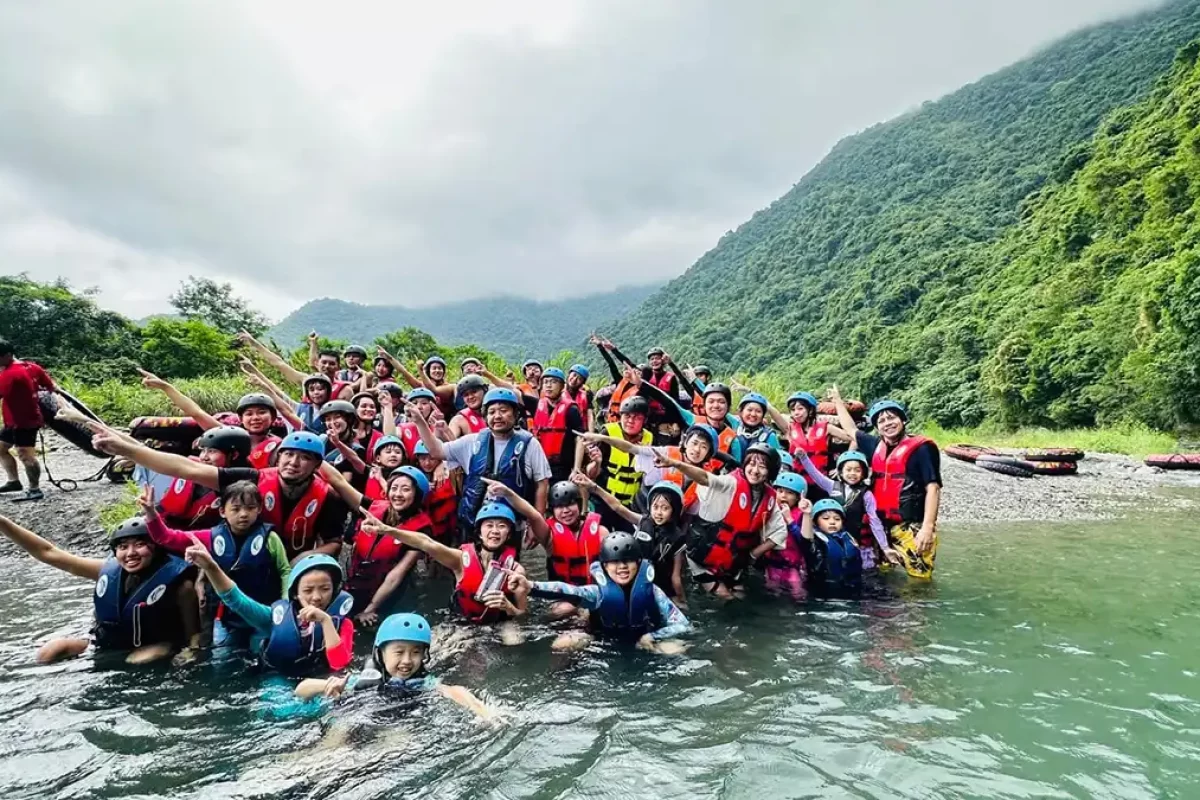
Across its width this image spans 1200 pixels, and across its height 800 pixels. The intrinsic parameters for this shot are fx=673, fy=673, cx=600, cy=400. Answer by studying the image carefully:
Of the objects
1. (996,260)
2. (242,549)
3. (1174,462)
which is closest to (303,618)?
(242,549)

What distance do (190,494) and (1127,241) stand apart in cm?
5540

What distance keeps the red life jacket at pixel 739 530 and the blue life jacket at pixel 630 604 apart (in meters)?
1.55

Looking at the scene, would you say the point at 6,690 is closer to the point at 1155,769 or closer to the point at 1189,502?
the point at 1155,769

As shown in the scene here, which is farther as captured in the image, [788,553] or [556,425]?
[556,425]

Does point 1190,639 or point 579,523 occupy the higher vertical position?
point 579,523

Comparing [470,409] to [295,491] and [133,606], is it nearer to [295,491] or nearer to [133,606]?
[295,491]

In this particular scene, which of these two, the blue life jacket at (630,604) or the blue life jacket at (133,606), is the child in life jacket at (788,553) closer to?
the blue life jacket at (630,604)

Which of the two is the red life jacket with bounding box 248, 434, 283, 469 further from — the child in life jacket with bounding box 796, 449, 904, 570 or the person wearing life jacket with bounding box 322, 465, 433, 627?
the child in life jacket with bounding box 796, 449, 904, 570

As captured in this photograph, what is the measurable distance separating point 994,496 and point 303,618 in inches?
641

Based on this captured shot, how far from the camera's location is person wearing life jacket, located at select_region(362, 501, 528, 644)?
6.17 m

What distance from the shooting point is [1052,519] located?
13.6 metres

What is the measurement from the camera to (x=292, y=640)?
536 centimetres

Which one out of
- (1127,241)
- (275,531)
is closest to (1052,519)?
(275,531)

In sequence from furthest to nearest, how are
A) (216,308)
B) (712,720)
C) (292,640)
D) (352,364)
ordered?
(216,308), (352,364), (292,640), (712,720)
